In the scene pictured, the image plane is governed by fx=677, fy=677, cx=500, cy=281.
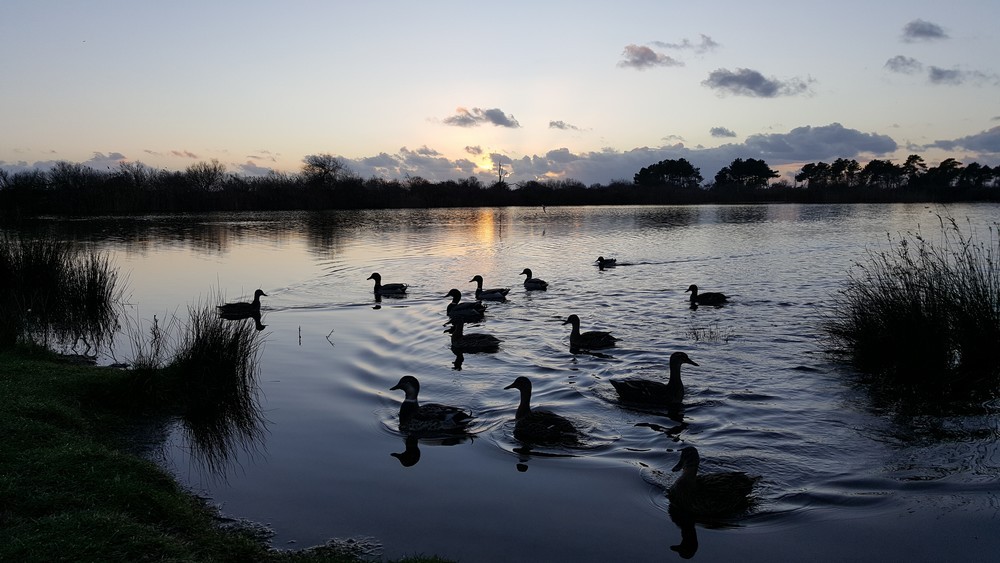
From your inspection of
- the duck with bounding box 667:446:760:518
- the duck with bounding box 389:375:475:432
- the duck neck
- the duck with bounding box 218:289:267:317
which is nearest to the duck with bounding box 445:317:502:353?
the duck with bounding box 389:375:475:432

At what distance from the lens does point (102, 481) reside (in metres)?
6.82

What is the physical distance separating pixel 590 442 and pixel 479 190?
88.9 meters

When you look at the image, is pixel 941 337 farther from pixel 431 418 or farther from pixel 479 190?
pixel 479 190

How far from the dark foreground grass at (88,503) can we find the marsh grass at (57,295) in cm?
760

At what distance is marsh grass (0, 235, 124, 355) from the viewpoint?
16125mm

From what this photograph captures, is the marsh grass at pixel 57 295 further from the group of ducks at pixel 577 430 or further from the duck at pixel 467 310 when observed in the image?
the group of ducks at pixel 577 430

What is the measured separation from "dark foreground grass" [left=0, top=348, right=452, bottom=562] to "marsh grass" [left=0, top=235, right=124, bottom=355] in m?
7.60

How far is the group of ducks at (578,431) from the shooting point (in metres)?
7.42

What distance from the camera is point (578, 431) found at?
9.98 m

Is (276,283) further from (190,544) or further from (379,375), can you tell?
(190,544)

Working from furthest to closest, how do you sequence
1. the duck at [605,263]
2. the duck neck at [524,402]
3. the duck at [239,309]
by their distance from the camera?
the duck at [605,263] < the duck at [239,309] < the duck neck at [524,402]

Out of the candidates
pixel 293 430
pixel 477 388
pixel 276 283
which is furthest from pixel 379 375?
pixel 276 283

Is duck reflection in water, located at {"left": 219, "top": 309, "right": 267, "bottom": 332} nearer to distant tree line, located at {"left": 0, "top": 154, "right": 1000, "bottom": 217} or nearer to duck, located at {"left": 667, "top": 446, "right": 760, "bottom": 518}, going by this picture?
duck, located at {"left": 667, "top": 446, "right": 760, "bottom": 518}

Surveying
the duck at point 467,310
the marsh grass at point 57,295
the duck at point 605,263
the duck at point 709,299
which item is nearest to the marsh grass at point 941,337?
the duck at point 709,299
